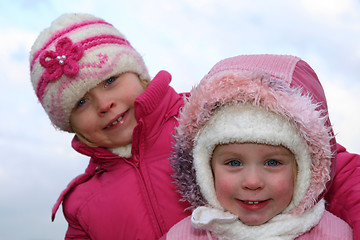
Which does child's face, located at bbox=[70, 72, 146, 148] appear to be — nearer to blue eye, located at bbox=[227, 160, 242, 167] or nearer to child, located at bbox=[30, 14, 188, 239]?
child, located at bbox=[30, 14, 188, 239]

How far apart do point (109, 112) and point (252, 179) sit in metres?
0.92

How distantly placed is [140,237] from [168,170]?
1.21ft

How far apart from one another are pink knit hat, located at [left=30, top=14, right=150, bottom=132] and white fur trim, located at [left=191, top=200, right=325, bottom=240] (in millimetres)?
941

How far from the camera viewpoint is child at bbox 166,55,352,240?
6.97 feet

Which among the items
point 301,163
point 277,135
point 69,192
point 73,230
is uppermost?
point 277,135

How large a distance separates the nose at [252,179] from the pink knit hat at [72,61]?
1.00 m

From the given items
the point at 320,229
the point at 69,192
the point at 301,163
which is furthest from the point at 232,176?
the point at 69,192

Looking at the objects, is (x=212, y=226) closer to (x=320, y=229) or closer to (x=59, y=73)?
(x=320, y=229)

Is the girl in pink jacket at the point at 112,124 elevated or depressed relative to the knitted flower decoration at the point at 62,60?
depressed

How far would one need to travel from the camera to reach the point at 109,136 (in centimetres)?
277

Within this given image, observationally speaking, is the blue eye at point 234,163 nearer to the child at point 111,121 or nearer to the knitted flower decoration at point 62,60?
the child at point 111,121

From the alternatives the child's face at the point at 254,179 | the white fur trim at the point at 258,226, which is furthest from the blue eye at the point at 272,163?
the white fur trim at the point at 258,226

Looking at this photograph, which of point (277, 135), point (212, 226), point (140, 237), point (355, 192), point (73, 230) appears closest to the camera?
point (277, 135)

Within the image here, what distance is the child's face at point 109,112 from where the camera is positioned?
2.70 meters
